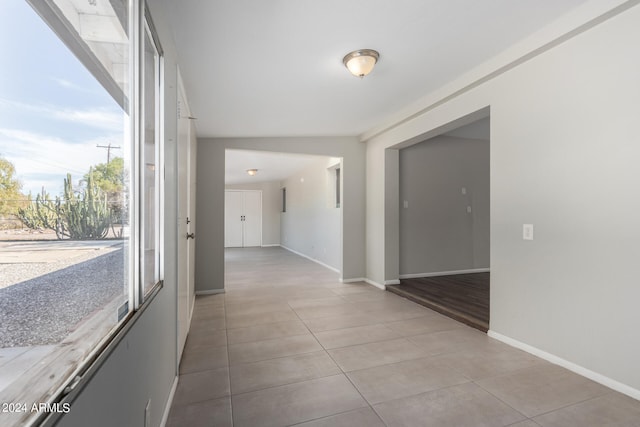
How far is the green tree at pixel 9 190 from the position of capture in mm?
474

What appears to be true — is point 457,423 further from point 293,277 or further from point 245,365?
point 293,277

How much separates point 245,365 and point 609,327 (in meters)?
2.46

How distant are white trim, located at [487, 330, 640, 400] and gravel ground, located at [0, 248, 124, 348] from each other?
9.27 ft

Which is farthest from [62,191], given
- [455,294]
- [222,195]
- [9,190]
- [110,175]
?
[455,294]

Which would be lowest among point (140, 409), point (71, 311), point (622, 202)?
point (140, 409)

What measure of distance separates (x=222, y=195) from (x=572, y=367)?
416 cm

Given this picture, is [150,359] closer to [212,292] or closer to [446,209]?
[212,292]

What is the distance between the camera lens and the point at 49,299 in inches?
23.8

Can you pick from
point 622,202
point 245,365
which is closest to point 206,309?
point 245,365

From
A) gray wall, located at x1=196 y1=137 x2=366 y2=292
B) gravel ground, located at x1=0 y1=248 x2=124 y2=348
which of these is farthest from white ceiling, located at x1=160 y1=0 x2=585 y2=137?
gravel ground, located at x1=0 y1=248 x2=124 y2=348

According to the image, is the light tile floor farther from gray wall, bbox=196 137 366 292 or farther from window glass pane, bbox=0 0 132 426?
window glass pane, bbox=0 0 132 426

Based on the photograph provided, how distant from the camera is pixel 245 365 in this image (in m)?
2.29

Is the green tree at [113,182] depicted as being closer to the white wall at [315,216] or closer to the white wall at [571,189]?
the white wall at [571,189]

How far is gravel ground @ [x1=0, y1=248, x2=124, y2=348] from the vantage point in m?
0.49
